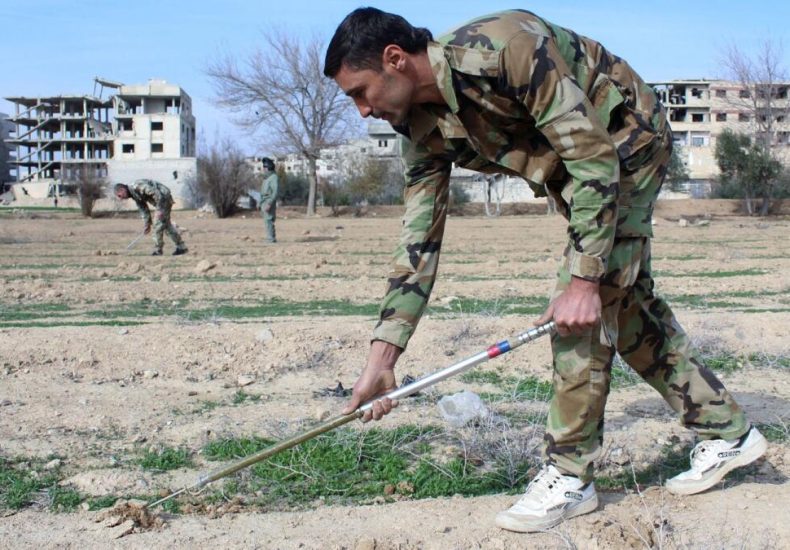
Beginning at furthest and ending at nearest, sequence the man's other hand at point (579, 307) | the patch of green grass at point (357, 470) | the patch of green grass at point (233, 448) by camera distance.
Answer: the patch of green grass at point (233, 448)
the patch of green grass at point (357, 470)
the man's other hand at point (579, 307)

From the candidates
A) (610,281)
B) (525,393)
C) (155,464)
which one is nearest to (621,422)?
(525,393)

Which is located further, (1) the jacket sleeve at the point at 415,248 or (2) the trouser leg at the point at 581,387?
(1) the jacket sleeve at the point at 415,248

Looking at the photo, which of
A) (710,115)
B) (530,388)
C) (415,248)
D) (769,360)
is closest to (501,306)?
(769,360)

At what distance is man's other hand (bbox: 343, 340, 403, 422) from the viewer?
3.05 metres

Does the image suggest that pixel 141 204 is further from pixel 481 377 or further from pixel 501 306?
pixel 481 377

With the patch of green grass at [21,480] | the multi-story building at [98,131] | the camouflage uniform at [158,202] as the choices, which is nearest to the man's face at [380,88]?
the patch of green grass at [21,480]

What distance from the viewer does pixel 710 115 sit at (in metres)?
74.8

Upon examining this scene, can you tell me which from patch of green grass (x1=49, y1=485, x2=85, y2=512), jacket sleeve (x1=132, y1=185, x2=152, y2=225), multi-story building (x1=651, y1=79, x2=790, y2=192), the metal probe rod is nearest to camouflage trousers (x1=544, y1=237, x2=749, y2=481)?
the metal probe rod

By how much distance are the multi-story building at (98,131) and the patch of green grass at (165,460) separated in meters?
68.3

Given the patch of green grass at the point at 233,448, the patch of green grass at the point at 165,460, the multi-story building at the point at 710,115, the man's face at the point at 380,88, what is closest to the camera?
the man's face at the point at 380,88

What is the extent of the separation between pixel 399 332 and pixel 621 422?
5.19 ft

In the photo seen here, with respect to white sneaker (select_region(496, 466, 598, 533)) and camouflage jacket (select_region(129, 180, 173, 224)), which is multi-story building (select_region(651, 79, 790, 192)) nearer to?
camouflage jacket (select_region(129, 180, 173, 224))

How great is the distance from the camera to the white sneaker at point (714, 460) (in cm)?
325

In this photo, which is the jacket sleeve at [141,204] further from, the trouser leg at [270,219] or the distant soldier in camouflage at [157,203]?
the trouser leg at [270,219]
